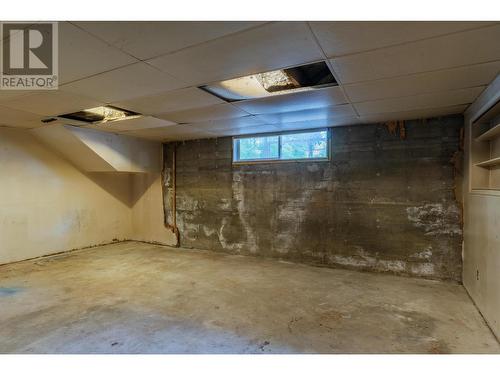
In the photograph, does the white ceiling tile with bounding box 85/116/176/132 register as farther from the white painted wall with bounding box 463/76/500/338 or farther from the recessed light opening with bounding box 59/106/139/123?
the white painted wall with bounding box 463/76/500/338

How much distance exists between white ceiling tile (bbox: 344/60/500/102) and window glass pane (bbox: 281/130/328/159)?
159cm

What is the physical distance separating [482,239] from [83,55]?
390 cm

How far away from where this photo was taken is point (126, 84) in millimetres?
2578

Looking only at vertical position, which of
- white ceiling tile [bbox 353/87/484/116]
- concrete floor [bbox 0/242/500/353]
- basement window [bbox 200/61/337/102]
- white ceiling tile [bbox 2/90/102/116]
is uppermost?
basement window [bbox 200/61/337/102]

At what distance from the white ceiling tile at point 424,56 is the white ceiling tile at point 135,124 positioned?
2.69 metres

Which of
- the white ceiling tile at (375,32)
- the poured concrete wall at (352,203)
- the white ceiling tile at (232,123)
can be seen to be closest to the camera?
the white ceiling tile at (375,32)

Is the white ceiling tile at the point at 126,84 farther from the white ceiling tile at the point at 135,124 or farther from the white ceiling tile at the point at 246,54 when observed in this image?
the white ceiling tile at the point at 135,124

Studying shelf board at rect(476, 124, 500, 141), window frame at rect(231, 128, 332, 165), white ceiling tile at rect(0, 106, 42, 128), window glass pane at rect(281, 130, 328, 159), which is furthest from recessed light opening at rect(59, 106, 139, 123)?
shelf board at rect(476, 124, 500, 141)

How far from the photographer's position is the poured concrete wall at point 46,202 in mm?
4520

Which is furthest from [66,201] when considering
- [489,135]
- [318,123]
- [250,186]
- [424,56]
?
[489,135]

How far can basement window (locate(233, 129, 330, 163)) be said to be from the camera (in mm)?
4594

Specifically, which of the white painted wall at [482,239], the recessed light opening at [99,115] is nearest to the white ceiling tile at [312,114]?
the white painted wall at [482,239]

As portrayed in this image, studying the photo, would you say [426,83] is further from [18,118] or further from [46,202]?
[46,202]

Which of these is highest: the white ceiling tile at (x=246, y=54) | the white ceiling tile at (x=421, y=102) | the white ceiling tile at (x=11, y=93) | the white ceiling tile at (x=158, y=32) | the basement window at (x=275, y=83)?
the basement window at (x=275, y=83)
